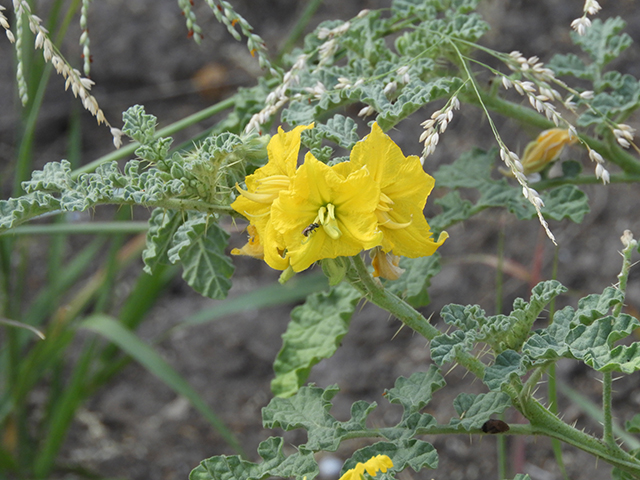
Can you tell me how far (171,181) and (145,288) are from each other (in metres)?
1.16

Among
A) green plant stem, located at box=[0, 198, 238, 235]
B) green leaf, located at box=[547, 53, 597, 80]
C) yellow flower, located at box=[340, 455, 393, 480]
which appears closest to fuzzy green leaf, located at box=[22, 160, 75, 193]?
green plant stem, located at box=[0, 198, 238, 235]

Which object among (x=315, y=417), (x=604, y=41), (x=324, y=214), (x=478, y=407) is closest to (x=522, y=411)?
(x=478, y=407)

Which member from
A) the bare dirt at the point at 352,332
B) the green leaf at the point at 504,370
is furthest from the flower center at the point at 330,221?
the bare dirt at the point at 352,332

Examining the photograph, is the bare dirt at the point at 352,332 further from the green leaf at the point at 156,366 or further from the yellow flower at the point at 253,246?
the yellow flower at the point at 253,246

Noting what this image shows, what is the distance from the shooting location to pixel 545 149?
4.01 ft

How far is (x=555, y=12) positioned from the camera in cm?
234

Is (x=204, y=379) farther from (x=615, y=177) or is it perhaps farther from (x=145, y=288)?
(x=615, y=177)

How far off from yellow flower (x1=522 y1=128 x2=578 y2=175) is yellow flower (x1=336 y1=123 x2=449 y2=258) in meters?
0.51

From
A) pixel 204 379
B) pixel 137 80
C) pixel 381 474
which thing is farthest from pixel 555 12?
pixel 381 474

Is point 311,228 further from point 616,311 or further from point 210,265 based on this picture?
point 616,311

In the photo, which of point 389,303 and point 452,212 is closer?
point 389,303

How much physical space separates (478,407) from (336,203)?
0.34m

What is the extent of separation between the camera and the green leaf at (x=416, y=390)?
89 centimetres

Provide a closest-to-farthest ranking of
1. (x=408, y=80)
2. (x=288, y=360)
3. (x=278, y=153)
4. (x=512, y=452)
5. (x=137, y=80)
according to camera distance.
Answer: (x=278, y=153) < (x=408, y=80) < (x=288, y=360) < (x=512, y=452) < (x=137, y=80)
